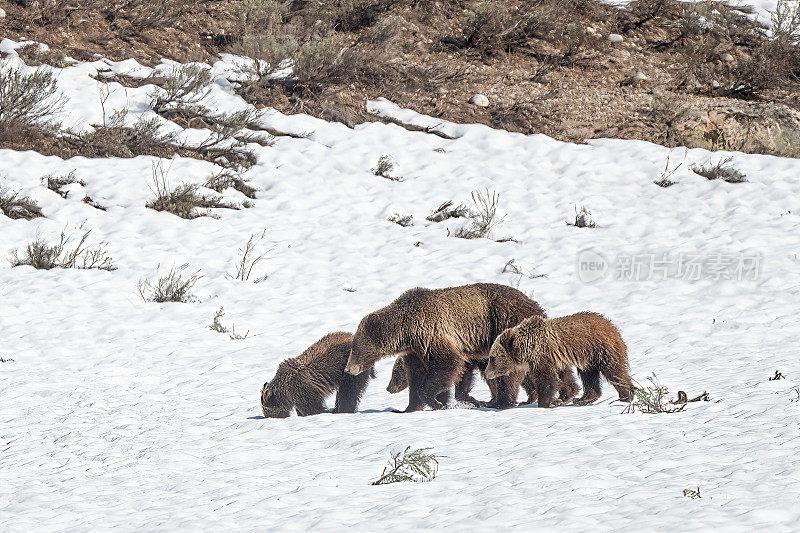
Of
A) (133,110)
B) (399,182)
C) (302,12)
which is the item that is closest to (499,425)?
(399,182)

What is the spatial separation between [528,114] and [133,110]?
7.36 meters

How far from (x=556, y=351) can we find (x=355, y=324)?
138 inches

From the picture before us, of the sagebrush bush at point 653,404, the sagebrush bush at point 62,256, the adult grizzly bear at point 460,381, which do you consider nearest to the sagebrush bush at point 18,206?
the sagebrush bush at point 62,256

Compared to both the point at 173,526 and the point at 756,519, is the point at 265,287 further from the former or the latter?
the point at 756,519

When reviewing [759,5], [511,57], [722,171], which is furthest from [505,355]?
[759,5]

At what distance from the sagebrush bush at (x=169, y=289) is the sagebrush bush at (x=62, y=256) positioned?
79cm

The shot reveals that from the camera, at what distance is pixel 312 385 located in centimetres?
632

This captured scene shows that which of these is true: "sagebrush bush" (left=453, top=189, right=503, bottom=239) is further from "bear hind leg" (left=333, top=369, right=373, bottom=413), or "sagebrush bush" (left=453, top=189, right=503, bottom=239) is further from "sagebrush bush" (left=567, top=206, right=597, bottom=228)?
"bear hind leg" (left=333, top=369, right=373, bottom=413)

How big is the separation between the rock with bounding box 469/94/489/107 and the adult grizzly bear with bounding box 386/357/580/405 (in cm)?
967

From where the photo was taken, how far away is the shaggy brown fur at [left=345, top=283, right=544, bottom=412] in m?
5.88

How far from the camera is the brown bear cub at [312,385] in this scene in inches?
243

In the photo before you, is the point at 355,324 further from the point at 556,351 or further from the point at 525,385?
the point at 556,351

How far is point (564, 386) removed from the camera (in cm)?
602

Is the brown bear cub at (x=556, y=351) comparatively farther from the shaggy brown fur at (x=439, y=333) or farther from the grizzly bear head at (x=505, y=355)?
the shaggy brown fur at (x=439, y=333)
